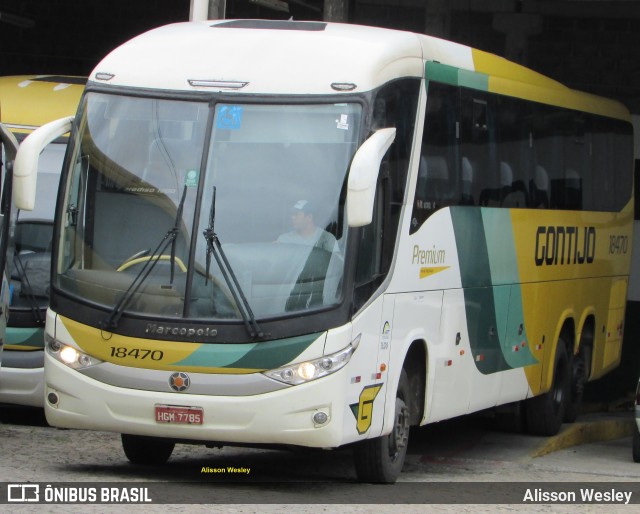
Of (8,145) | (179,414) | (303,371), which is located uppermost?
(8,145)

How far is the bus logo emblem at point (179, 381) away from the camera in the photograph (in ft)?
29.4

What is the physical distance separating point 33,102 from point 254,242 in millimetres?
5191

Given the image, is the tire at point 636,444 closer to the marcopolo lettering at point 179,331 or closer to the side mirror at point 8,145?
the marcopolo lettering at point 179,331

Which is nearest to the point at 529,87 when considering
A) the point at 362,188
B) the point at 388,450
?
the point at 388,450

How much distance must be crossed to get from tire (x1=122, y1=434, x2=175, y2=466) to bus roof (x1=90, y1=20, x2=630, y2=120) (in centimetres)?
272

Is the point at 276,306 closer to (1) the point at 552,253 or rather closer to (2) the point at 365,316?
(2) the point at 365,316

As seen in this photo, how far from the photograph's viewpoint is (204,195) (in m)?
9.12

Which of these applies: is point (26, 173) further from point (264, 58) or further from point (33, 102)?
point (33, 102)

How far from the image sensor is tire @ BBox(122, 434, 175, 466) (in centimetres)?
1046

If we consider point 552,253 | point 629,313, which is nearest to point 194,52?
point 552,253

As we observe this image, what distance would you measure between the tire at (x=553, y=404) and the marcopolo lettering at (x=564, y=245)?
37.4 inches

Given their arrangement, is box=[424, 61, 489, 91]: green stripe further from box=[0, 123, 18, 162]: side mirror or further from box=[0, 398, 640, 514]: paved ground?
box=[0, 123, 18, 162]: side mirror

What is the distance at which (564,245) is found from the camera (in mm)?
14227

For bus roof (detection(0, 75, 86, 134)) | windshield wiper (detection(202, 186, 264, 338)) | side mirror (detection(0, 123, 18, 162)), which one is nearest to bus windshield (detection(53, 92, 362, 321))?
windshield wiper (detection(202, 186, 264, 338))
